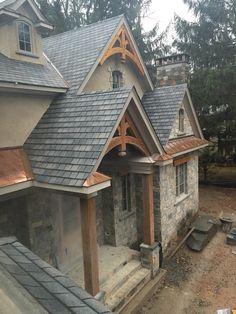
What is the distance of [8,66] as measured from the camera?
734cm

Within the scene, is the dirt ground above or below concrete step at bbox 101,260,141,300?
below

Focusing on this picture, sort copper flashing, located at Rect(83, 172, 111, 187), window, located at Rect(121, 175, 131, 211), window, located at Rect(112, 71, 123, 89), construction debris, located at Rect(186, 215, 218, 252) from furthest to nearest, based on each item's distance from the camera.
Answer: window, located at Rect(112, 71, 123, 89), construction debris, located at Rect(186, 215, 218, 252), window, located at Rect(121, 175, 131, 211), copper flashing, located at Rect(83, 172, 111, 187)

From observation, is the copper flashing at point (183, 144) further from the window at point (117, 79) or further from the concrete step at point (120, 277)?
the concrete step at point (120, 277)

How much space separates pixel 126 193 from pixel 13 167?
4984mm

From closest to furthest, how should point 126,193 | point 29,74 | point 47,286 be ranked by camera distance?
point 47,286
point 29,74
point 126,193

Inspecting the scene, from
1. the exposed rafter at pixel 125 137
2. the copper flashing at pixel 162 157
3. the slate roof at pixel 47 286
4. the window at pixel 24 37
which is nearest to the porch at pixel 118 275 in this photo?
the copper flashing at pixel 162 157

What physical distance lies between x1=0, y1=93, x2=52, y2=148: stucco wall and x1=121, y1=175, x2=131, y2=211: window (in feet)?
13.1

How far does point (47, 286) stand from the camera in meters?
2.98

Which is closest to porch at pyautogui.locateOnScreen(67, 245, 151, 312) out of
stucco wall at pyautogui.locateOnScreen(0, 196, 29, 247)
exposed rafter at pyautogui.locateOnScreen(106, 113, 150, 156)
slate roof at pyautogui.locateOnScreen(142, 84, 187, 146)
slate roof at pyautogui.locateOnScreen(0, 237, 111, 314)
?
stucco wall at pyautogui.locateOnScreen(0, 196, 29, 247)

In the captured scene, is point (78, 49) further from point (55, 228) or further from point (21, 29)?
point (55, 228)

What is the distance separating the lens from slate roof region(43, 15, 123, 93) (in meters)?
8.73

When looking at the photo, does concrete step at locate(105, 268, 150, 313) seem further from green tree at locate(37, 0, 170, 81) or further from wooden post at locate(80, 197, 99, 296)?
green tree at locate(37, 0, 170, 81)

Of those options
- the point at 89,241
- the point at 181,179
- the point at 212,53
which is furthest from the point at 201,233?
the point at 212,53

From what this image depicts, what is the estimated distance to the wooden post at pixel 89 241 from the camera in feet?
19.0
